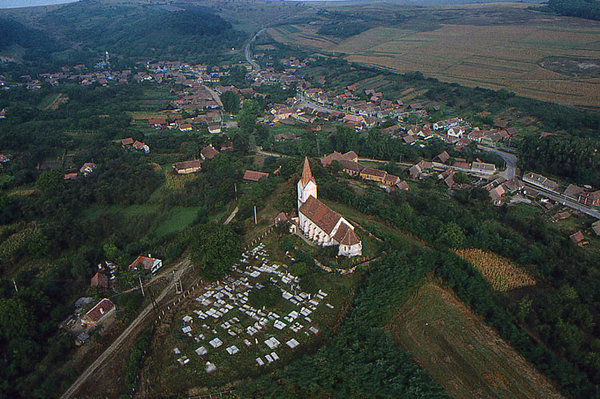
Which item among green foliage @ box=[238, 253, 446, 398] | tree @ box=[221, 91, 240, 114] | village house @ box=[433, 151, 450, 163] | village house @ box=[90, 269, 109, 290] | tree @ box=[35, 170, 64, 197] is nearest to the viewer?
green foliage @ box=[238, 253, 446, 398]

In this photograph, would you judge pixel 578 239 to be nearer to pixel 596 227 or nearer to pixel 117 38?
pixel 596 227

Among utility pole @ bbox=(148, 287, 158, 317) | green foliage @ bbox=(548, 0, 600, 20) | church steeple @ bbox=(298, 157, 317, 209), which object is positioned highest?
green foliage @ bbox=(548, 0, 600, 20)

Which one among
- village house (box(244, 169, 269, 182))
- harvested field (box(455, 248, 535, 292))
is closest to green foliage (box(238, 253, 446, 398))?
harvested field (box(455, 248, 535, 292))

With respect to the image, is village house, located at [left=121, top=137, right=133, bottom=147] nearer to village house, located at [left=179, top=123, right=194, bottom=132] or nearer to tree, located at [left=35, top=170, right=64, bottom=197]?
village house, located at [left=179, top=123, right=194, bottom=132]

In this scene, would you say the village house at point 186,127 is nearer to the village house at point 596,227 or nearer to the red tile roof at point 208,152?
the red tile roof at point 208,152

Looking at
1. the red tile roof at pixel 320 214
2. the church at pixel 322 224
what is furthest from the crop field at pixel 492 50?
the red tile roof at pixel 320 214

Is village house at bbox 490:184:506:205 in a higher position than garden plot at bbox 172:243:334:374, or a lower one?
lower

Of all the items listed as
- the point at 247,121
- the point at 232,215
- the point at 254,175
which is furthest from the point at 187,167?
the point at 247,121
